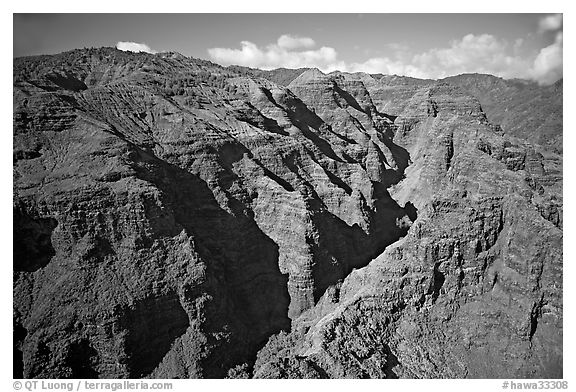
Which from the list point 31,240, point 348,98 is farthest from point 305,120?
point 31,240

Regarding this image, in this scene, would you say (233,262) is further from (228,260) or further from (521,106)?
(521,106)

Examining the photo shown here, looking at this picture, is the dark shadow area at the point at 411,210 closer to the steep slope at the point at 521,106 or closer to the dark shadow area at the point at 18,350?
the dark shadow area at the point at 18,350

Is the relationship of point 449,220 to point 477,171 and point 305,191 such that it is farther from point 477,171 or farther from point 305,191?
point 305,191

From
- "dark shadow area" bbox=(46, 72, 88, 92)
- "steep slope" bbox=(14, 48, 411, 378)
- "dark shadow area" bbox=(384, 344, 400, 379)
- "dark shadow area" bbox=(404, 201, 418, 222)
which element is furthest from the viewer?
"dark shadow area" bbox=(404, 201, 418, 222)

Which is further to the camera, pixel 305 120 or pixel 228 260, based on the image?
pixel 305 120

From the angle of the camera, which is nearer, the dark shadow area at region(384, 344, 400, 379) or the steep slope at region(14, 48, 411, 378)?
the steep slope at region(14, 48, 411, 378)

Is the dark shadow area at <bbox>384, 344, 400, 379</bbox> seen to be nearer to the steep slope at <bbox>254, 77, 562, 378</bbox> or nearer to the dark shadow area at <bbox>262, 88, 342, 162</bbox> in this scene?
the steep slope at <bbox>254, 77, 562, 378</bbox>

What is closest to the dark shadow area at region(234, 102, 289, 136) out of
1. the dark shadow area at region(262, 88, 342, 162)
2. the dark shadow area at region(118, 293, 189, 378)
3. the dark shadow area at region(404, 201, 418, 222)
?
the dark shadow area at region(262, 88, 342, 162)

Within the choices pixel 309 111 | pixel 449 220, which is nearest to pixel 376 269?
pixel 449 220
